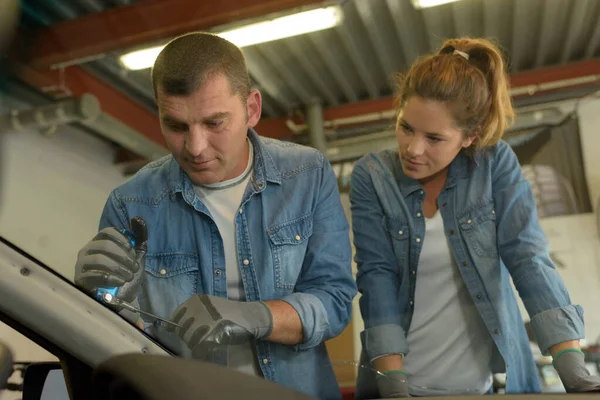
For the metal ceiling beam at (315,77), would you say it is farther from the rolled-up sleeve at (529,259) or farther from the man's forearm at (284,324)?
the man's forearm at (284,324)

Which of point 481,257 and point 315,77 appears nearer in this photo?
point 481,257

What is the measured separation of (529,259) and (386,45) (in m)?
0.67

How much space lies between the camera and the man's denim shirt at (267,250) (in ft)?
3.17

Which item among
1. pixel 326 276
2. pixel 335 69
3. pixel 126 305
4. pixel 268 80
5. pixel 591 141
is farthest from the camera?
pixel 335 69

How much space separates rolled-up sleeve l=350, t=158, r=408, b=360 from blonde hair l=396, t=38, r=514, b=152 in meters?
0.26

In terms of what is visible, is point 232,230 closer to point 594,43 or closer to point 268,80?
point 268,80

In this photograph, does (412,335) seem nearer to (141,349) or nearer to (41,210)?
(141,349)

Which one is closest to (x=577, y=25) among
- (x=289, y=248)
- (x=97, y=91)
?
(x=289, y=248)

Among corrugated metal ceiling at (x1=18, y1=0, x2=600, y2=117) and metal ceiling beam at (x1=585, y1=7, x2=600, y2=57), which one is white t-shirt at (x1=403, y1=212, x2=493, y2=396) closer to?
corrugated metal ceiling at (x1=18, y1=0, x2=600, y2=117)

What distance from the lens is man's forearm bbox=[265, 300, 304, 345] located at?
0.93m

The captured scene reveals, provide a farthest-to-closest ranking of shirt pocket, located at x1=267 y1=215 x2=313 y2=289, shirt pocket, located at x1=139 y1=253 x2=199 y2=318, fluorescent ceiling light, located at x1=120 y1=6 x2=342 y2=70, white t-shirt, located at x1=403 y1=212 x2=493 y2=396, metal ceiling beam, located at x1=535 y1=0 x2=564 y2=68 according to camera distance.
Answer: fluorescent ceiling light, located at x1=120 y1=6 x2=342 y2=70
metal ceiling beam, located at x1=535 y1=0 x2=564 y2=68
white t-shirt, located at x1=403 y1=212 x2=493 y2=396
shirt pocket, located at x1=267 y1=215 x2=313 y2=289
shirt pocket, located at x1=139 y1=253 x2=199 y2=318

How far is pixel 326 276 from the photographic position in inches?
41.2

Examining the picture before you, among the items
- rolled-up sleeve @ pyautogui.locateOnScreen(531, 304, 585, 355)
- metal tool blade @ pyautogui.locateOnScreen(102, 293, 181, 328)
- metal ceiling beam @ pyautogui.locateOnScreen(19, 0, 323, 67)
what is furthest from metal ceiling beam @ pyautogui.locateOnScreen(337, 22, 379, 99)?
metal tool blade @ pyautogui.locateOnScreen(102, 293, 181, 328)

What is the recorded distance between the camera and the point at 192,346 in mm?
800
